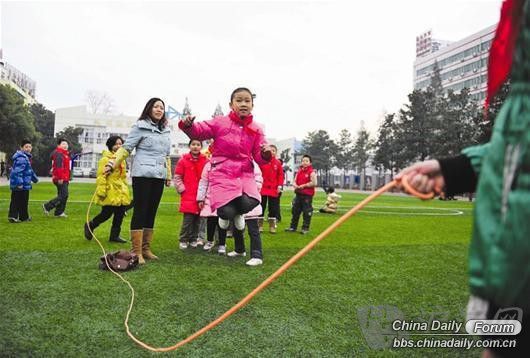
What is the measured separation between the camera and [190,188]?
7250 millimetres

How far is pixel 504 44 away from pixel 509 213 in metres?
0.67

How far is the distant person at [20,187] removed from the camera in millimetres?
9383

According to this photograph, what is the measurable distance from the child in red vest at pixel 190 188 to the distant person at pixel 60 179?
4894mm

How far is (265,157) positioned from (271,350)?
2927 mm

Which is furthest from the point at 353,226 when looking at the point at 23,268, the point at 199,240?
the point at 23,268

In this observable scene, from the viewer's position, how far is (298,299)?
417 cm

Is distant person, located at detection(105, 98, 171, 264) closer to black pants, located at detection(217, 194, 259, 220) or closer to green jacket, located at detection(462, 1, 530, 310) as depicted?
black pants, located at detection(217, 194, 259, 220)

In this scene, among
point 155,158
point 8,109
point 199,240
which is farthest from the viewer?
point 8,109

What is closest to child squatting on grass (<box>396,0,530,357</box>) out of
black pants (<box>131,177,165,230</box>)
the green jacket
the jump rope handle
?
the green jacket

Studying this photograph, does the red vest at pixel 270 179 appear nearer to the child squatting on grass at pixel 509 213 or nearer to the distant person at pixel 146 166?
the distant person at pixel 146 166

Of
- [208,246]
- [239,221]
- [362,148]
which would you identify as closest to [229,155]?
[239,221]

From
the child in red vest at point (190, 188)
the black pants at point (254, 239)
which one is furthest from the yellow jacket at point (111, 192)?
the black pants at point (254, 239)

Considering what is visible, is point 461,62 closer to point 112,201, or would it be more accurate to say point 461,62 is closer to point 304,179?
point 304,179

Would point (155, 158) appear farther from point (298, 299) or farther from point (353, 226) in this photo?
point (353, 226)
